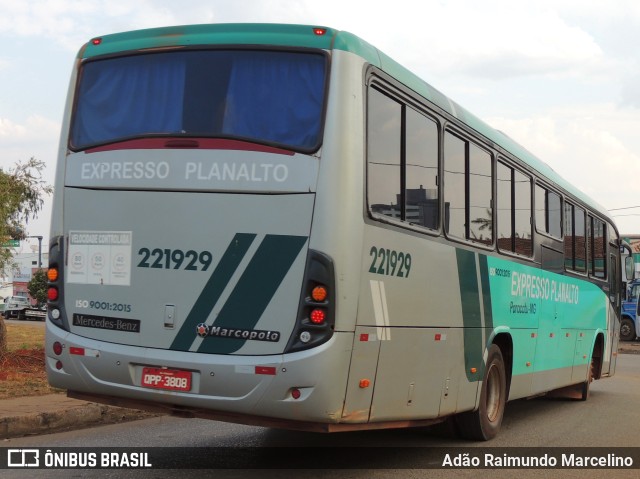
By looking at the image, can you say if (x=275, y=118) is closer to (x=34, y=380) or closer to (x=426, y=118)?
(x=426, y=118)

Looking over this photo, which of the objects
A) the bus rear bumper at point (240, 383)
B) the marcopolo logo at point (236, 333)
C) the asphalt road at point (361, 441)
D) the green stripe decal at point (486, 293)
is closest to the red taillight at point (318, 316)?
the bus rear bumper at point (240, 383)

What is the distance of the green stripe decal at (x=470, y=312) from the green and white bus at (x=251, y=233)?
0.53 m

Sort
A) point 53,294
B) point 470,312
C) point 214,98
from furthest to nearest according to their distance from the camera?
point 470,312 → point 53,294 → point 214,98

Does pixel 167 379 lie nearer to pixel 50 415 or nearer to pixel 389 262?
pixel 389 262

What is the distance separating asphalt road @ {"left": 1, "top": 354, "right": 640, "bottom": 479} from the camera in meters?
7.56

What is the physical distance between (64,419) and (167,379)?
364cm

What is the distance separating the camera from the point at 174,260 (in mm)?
6730

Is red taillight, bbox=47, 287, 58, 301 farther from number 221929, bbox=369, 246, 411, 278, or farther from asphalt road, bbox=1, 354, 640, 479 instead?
number 221929, bbox=369, 246, 411, 278

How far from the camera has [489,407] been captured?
9.67 m

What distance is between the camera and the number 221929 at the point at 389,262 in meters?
6.79

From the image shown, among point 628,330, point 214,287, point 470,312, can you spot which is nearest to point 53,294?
point 214,287

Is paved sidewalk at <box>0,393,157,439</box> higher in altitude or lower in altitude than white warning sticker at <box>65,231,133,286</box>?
lower

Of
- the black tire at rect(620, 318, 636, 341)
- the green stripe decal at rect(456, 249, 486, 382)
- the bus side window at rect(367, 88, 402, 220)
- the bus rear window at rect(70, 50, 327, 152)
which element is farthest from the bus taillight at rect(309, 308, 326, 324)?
the black tire at rect(620, 318, 636, 341)

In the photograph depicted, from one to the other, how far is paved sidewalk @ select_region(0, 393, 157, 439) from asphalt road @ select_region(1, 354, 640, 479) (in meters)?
0.25
